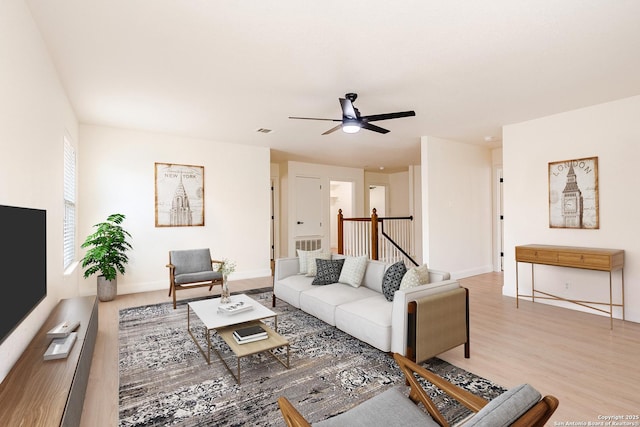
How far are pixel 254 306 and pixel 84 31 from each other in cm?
262

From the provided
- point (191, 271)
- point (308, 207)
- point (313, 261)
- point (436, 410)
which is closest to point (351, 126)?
point (313, 261)

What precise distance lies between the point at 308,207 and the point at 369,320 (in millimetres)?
5644

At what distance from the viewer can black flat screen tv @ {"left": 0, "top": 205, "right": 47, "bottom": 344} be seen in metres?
1.50

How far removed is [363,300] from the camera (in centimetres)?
326

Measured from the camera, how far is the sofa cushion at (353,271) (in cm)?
377

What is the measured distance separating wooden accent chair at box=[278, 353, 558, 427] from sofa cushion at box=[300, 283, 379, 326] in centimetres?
164

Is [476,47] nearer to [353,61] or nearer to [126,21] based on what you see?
[353,61]

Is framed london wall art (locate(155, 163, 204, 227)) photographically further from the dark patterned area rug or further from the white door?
the white door

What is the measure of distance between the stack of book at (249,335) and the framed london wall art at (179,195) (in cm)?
345

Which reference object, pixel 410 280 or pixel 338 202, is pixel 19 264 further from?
pixel 338 202

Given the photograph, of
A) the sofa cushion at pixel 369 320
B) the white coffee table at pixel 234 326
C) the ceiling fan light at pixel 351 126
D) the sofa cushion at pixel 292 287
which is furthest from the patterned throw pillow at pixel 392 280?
the ceiling fan light at pixel 351 126

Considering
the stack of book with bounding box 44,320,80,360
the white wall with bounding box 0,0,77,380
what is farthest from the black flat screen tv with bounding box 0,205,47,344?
the stack of book with bounding box 44,320,80,360

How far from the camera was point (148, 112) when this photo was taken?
14.1ft

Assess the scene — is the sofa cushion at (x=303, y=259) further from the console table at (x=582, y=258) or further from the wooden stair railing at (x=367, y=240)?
the console table at (x=582, y=258)
